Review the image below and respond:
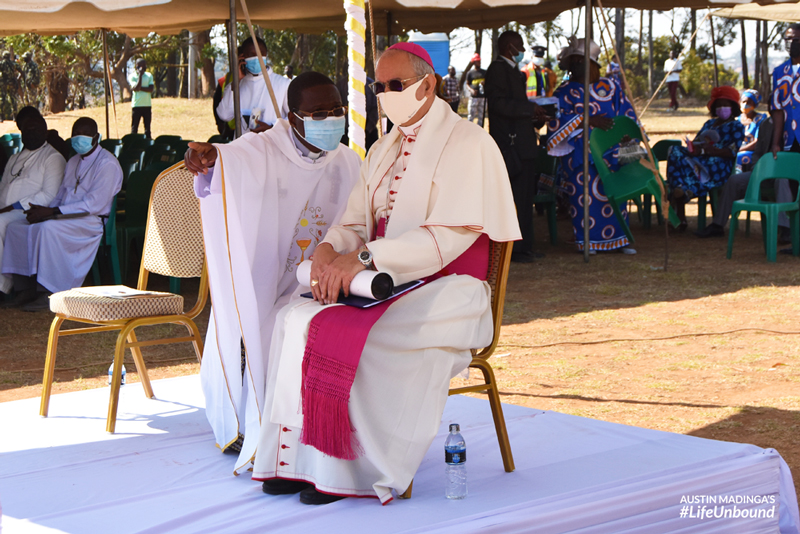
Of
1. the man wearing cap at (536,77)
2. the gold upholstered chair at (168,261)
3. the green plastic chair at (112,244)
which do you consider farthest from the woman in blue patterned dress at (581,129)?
the man wearing cap at (536,77)

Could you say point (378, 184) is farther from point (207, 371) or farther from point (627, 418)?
point (627, 418)

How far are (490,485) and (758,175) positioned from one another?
21.7 feet

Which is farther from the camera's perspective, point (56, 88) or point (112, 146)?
point (56, 88)

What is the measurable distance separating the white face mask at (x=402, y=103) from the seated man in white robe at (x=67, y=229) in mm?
4901

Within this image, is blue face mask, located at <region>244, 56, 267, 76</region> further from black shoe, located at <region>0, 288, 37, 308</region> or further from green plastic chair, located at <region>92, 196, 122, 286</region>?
black shoe, located at <region>0, 288, 37, 308</region>

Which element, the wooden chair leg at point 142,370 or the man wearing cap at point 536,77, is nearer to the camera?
the wooden chair leg at point 142,370

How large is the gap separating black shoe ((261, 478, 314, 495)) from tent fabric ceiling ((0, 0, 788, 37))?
4.75m

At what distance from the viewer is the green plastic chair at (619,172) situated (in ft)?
29.1

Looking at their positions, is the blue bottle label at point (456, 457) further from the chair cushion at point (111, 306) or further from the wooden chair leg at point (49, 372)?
the wooden chair leg at point (49, 372)

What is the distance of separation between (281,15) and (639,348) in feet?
19.7

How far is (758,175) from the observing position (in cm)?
861

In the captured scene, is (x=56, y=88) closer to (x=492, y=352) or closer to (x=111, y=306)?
(x=111, y=306)

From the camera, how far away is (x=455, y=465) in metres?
2.93

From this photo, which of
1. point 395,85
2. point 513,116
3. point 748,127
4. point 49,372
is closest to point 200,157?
point 395,85
